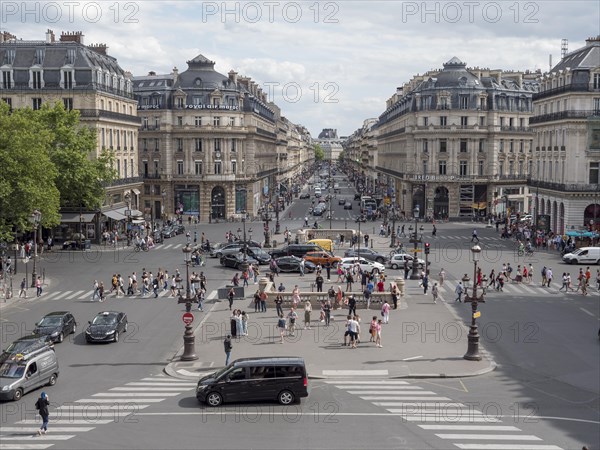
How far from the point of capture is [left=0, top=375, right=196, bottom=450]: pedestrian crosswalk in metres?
22.7

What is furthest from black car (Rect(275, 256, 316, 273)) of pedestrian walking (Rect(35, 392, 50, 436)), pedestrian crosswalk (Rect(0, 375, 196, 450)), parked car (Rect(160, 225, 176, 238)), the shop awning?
pedestrian walking (Rect(35, 392, 50, 436))

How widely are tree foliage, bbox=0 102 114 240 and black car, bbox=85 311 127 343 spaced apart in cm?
2008

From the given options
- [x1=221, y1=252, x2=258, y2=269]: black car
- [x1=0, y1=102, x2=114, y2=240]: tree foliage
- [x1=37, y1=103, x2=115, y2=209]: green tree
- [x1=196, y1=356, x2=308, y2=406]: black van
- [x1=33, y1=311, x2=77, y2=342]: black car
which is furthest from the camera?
[x1=37, y1=103, x2=115, y2=209]: green tree

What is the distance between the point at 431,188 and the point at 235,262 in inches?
1946

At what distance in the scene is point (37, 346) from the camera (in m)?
28.8

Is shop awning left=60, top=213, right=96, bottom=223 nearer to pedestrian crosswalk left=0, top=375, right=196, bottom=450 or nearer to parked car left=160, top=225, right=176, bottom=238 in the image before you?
parked car left=160, top=225, right=176, bottom=238

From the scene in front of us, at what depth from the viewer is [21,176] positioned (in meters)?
55.1

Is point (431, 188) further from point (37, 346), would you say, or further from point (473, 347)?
point (37, 346)

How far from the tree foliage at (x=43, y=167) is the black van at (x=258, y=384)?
32.6 meters

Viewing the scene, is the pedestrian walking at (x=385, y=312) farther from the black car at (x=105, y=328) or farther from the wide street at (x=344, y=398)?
the black car at (x=105, y=328)

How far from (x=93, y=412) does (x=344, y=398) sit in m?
8.47

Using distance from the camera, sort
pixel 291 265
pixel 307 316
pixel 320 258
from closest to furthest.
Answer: pixel 307 316, pixel 291 265, pixel 320 258

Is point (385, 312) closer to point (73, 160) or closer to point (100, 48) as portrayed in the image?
point (73, 160)

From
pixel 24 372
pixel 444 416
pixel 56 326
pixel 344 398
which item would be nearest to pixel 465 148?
pixel 56 326
